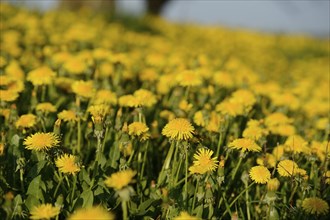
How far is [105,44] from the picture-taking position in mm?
4492

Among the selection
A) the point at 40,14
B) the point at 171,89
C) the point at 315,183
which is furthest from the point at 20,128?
the point at 40,14

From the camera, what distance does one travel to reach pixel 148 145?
91.4 inches

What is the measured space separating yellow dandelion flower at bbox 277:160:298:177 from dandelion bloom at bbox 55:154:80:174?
859 mm

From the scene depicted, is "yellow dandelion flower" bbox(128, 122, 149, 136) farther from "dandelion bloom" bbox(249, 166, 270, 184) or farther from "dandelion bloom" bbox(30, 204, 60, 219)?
"dandelion bloom" bbox(30, 204, 60, 219)

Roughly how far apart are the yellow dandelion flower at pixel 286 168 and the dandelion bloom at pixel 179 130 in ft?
1.42

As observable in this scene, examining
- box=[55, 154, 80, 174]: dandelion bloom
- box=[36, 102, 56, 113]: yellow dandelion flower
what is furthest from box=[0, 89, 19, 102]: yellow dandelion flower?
box=[55, 154, 80, 174]: dandelion bloom

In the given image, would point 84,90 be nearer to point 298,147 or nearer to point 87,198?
point 87,198

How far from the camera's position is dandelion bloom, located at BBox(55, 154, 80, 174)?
5.65 ft

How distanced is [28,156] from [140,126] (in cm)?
54

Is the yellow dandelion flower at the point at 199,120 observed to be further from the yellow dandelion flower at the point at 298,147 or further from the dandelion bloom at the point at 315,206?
the dandelion bloom at the point at 315,206

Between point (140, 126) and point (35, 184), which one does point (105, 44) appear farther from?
point (35, 184)

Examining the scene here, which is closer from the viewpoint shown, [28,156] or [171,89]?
[28,156]

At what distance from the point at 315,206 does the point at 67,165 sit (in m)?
1.00

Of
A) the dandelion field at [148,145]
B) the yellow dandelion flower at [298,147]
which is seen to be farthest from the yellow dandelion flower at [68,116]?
the yellow dandelion flower at [298,147]
